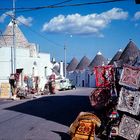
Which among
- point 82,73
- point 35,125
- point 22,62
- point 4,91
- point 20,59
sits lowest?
point 35,125

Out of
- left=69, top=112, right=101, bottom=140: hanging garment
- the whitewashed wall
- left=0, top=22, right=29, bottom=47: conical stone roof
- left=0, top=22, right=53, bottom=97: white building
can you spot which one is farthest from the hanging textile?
left=0, top=22, right=29, bottom=47: conical stone roof

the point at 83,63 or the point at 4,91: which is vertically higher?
the point at 83,63

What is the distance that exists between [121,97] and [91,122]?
118 cm

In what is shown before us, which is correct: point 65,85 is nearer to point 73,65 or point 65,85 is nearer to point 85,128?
point 85,128

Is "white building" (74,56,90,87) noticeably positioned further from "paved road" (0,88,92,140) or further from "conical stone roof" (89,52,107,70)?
"paved road" (0,88,92,140)

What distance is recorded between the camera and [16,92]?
33031mm

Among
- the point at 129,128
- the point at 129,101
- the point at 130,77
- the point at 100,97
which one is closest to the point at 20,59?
the point at 100,97

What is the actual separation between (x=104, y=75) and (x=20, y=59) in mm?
29465

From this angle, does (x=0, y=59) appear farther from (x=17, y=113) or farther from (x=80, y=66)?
(x=80, y=66)

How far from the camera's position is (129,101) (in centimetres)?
1134

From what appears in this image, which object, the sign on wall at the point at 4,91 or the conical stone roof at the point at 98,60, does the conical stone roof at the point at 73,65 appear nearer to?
the conical stone roof at the point at 98,60

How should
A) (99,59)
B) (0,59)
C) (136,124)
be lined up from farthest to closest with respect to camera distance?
(99,59) → (0,59) → (136,124)

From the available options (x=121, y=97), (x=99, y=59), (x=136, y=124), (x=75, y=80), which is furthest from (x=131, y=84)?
(x=75, y=80)

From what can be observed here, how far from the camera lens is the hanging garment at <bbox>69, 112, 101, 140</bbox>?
1108cm
